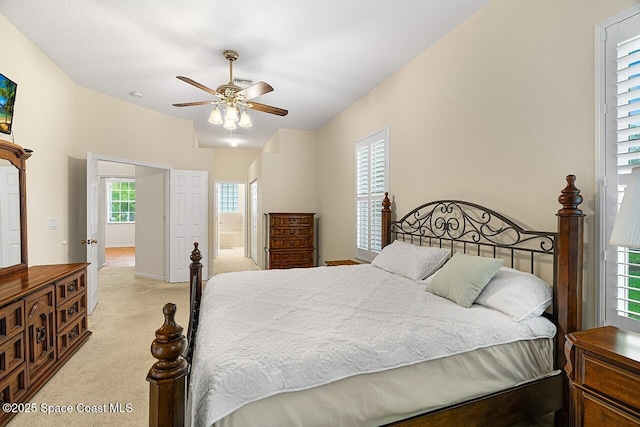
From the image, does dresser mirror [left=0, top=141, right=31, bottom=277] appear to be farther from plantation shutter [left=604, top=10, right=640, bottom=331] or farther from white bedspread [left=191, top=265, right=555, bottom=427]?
plantation shutter [left=604, top=10, right=640, bottom=331]

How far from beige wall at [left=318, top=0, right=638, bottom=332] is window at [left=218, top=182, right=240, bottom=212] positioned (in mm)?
8190

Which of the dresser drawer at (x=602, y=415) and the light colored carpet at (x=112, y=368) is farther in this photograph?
the light colored carpet at (x=112, y=368)

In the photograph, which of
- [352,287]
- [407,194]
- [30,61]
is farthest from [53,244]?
[407,194]

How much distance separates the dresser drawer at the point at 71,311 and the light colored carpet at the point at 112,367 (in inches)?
12.8

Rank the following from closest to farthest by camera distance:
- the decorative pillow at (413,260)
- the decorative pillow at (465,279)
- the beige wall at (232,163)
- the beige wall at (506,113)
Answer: the beige wall at (506,113)
the decorative pillow at (465,279)
the decorative pillow at (413,260)
the beige wall at (232,163)

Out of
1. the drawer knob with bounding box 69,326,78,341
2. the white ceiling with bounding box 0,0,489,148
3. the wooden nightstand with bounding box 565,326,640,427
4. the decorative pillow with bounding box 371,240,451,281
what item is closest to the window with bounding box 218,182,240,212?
the white ceiling with bounding box 0,0,489,148

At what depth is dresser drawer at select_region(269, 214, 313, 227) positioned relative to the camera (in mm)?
5586

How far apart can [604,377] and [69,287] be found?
3873 mm

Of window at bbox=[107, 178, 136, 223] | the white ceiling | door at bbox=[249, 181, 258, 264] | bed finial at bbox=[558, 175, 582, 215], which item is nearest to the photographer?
bed finial at bbox=[558, 175, 582, 215]

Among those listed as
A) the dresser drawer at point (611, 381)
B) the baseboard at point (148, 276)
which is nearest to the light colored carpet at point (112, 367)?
the baseboard at point (148, 276)

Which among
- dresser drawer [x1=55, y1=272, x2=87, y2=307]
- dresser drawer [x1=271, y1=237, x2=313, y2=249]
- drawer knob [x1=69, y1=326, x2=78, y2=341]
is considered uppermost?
dresser drawer [x1=271, y1=237, x2=313, y2=249]

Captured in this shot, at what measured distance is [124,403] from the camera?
7.14 ft

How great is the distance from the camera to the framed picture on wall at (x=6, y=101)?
257 cm

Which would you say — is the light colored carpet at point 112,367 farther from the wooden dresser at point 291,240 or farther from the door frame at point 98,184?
the wooden dresser at point 291,240
